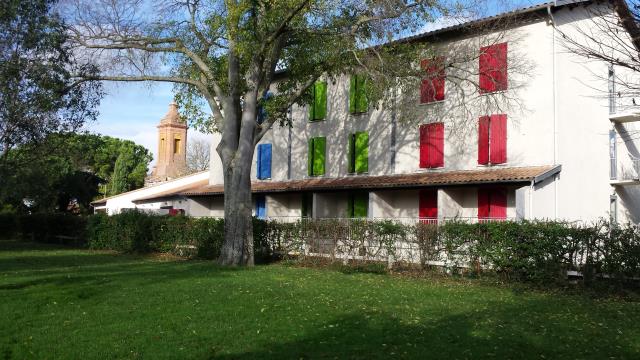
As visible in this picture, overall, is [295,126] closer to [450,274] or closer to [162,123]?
[450,274]

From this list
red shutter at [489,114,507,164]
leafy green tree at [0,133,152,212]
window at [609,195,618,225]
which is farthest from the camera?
leafy green tree at [0,133,152,212]

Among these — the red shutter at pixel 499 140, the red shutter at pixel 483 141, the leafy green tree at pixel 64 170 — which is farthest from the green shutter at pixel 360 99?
the leafy green tree at pixel 64 170

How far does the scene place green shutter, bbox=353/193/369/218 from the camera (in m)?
26.1

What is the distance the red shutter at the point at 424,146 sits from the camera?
2359 centimetres

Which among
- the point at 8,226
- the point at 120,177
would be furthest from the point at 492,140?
the point at 120,177

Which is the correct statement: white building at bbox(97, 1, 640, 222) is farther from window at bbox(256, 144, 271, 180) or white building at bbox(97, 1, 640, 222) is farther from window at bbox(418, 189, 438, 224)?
window at bbox(256, 144, 271, 180)

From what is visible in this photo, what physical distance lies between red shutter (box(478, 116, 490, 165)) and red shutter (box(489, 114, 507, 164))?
0.21 metres

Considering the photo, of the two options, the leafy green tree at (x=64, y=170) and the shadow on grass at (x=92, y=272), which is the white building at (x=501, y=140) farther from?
the leafy green tree at (x=64, y=170)

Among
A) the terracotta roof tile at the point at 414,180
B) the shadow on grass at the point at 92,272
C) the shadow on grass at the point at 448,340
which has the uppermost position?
the terracotta roof tile at the point at 414,180

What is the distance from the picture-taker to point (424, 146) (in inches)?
933

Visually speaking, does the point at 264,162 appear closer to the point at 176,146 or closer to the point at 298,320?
the point at 298,320

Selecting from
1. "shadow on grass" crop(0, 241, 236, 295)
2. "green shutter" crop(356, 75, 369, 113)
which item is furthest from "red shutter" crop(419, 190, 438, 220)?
"shadow on grass" crop(0, 241, 236, 295)

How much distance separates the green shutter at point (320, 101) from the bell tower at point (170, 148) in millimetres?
47073

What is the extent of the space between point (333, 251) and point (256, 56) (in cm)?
642
